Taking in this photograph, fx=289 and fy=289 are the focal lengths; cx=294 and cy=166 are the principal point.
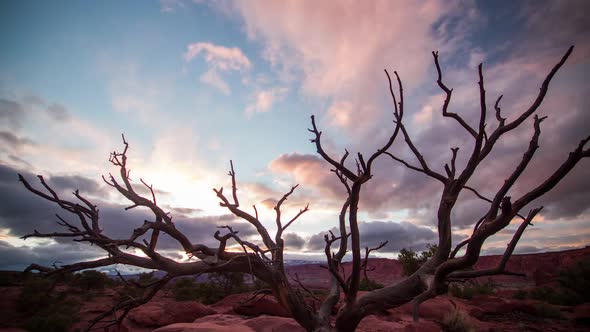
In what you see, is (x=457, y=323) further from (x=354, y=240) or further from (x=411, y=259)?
(x=411, y=259)

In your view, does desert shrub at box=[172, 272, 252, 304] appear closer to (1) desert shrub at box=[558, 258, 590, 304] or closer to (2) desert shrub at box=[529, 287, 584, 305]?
(2) desert shrub at box=[529, 287, 584, 305]

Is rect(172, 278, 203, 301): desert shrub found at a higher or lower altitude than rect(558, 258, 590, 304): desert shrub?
lower

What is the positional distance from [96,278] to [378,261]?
66865mm

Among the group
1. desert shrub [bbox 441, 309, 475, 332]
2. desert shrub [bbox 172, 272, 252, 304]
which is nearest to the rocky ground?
desert shrub [bbox 441, 309, 475, 332]

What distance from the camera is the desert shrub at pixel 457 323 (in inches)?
366

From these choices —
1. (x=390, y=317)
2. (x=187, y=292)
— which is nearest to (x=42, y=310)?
(x=187, y=292)

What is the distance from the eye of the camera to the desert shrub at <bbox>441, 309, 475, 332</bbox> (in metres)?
9.30

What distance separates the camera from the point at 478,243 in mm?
2664

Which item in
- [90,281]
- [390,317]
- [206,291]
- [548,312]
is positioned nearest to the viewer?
[548,312]

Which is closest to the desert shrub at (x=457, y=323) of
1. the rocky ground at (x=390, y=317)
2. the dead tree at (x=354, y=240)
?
the rocky ground at (x=390, y=317)

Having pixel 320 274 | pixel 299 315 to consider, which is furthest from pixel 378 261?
pixel 299 315

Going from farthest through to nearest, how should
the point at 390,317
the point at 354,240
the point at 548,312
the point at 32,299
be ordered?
the point at 32,299
the point at 390,317
the point at 548,312
the point at 354,240

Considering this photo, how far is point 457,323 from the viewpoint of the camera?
9586 mm

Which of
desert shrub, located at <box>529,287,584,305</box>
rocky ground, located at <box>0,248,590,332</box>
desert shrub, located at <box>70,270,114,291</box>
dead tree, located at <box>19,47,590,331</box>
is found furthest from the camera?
desert shrub, located at <box>70,270,114,291</box>
